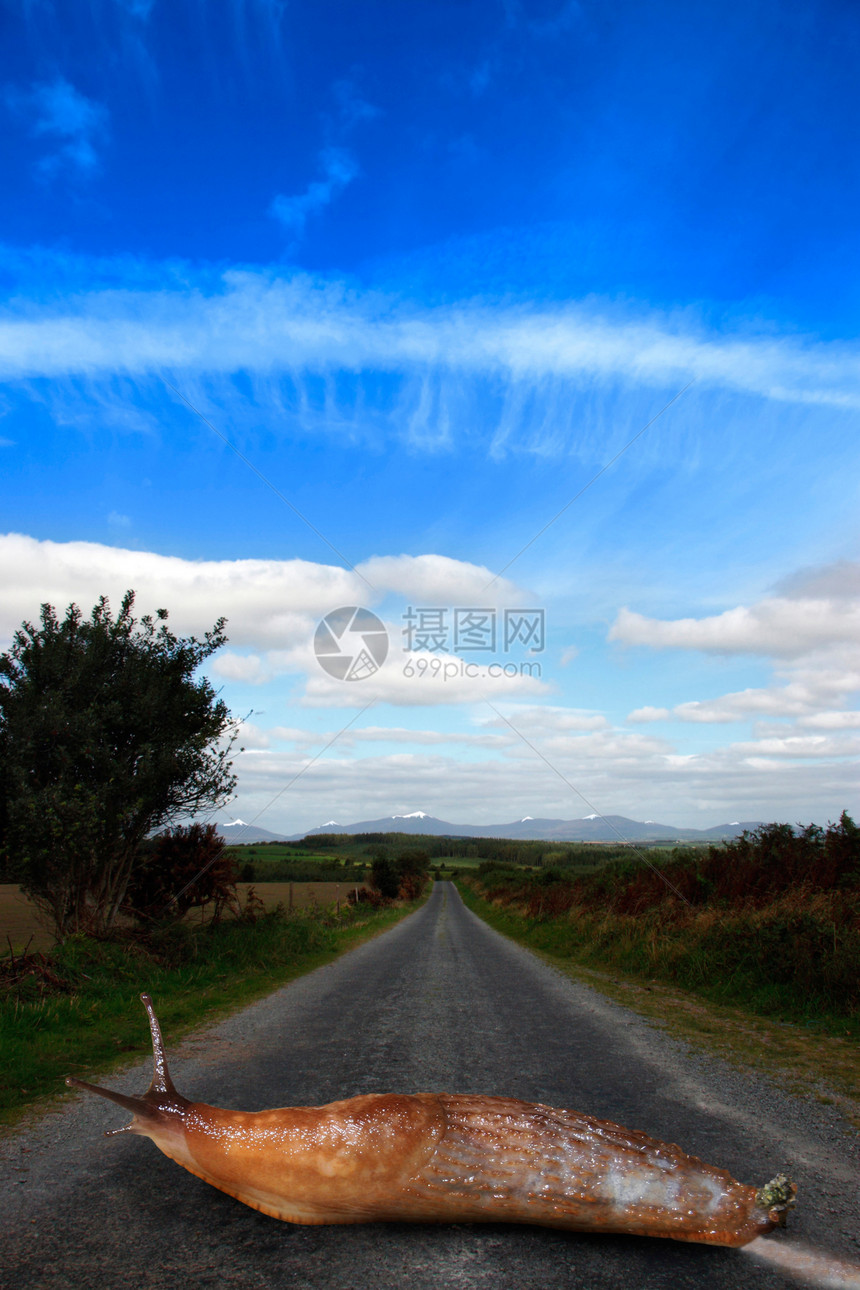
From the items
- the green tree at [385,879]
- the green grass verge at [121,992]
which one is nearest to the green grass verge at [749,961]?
the green grass verge at [121,992]

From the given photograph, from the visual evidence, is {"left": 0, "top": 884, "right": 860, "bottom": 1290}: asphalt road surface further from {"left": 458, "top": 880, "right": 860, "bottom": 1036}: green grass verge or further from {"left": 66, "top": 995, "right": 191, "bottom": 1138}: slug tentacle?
{"left": 458, "top": 880, "right": 860, "bottom": 1036}: green grass verge

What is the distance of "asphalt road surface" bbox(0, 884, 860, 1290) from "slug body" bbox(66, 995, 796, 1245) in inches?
4.7

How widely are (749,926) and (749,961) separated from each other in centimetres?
61

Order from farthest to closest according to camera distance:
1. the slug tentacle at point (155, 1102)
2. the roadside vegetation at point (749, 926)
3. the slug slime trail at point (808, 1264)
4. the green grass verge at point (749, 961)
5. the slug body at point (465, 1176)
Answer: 1. the roadside vegetation at point (749, 926)
2. the green grass verge at point (749, 961)
3. the slug tentacle at point (155, 1102)
4. the slug body at point (465, 1176)
5. the slug slime trail at point (808, 1264)

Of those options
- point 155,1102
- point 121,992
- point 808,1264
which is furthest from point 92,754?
point 808,1264

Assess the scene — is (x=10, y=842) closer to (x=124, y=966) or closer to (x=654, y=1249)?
(x=124, y=966)

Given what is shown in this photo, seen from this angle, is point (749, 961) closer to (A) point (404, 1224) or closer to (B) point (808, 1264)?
(B) point (808, 1264)

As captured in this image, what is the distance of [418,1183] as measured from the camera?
2604 millimetres

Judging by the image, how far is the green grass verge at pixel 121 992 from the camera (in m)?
5.66

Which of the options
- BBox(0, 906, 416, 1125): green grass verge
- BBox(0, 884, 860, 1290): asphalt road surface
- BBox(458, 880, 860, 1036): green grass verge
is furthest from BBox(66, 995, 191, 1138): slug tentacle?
BBox(458, 880, 860, 1036): green grass verge

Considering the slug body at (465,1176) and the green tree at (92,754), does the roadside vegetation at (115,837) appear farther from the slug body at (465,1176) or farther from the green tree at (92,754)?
the slug body at (465,1176)

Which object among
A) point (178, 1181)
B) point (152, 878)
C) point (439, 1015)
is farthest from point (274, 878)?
point (178, 1181)

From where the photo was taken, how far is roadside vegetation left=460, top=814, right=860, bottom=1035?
8258 mm

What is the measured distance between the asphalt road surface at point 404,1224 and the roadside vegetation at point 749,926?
2217 mm
